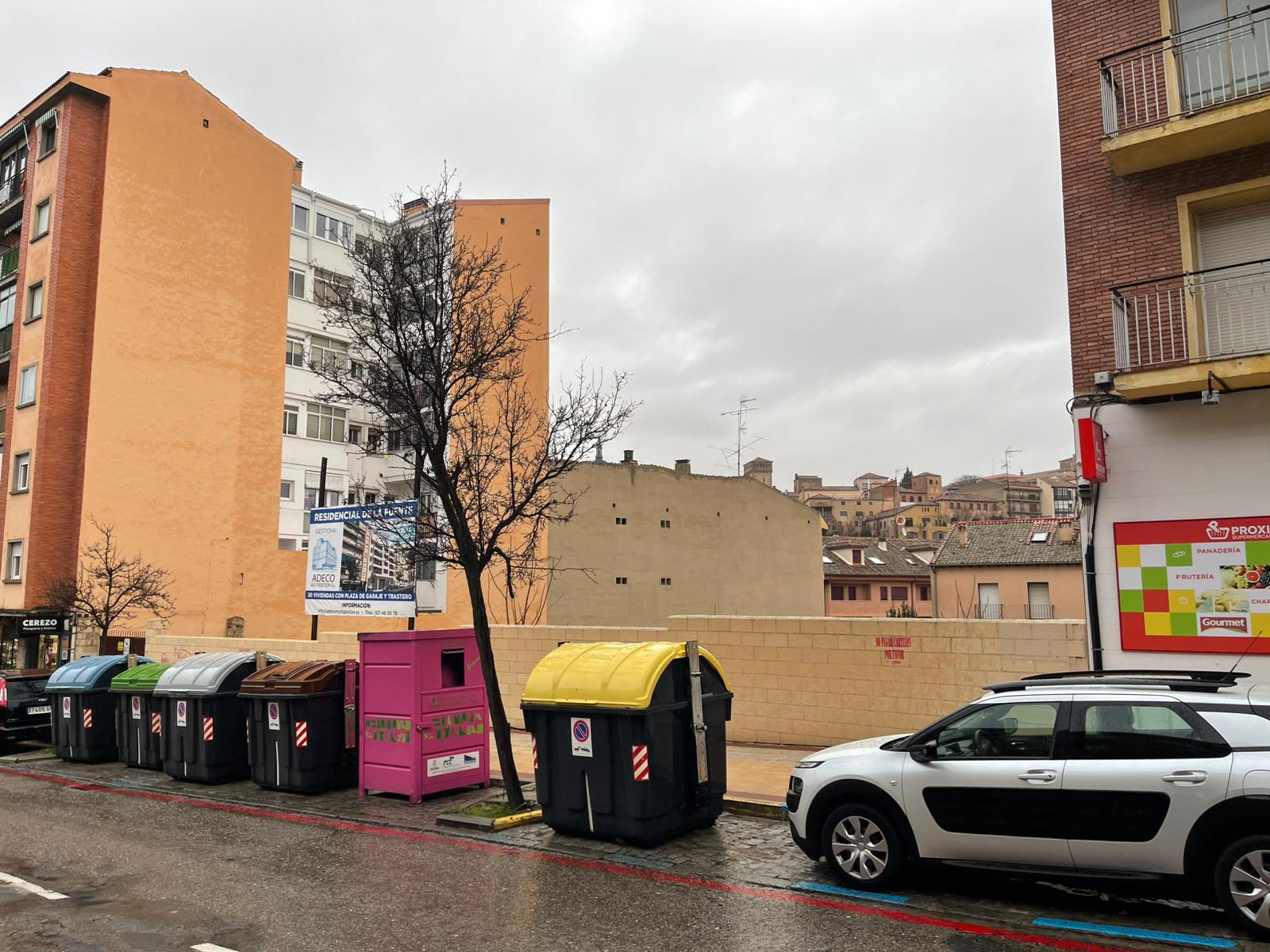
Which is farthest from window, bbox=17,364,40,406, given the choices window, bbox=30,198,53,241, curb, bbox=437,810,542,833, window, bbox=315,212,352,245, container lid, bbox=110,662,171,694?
curb, bbox=437,810,542,833

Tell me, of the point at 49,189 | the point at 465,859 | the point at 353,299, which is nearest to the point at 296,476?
the point at 49,189

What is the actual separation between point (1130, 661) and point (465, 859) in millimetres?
7751

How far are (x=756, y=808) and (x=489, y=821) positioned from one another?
8.91 feet

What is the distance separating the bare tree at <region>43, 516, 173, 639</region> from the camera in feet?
86.8

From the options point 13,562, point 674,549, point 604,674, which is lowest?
point 604,674

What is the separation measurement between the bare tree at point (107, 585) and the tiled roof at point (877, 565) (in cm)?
4306

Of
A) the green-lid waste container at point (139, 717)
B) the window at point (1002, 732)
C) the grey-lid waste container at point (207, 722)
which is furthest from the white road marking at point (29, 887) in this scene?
the window at point (1002, 732)

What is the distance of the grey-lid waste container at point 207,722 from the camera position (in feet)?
40.6

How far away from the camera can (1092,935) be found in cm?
574

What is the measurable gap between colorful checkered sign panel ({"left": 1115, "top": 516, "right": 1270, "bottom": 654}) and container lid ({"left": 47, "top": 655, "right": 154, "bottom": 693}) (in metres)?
14.4

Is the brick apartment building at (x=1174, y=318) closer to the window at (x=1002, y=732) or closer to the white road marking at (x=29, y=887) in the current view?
the window at (x=1002, y=732)

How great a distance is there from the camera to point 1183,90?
37.0 ft

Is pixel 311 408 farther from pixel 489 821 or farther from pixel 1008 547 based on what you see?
pixel 1008 547

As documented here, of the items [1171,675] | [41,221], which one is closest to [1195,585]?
[1171,675]
